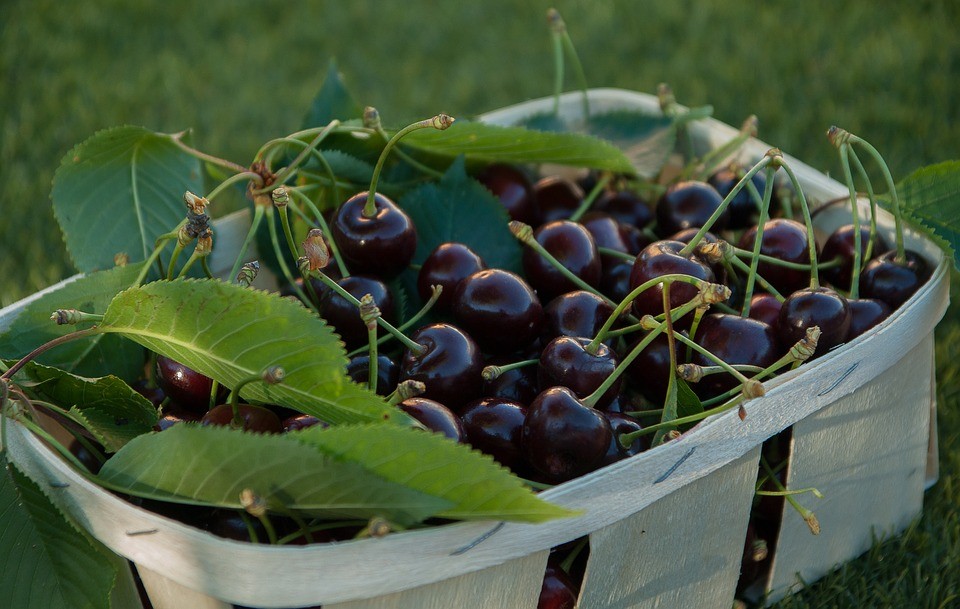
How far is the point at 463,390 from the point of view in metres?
1.11

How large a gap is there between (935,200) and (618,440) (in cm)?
57

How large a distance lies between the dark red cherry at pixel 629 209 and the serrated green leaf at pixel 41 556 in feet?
2.93

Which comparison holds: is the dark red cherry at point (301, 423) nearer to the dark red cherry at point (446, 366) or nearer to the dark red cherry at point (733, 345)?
the dark red cherry at point (446, 366)

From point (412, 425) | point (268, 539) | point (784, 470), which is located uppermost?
point (412, 425)

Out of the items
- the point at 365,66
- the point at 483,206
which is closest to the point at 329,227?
the point at 483,206

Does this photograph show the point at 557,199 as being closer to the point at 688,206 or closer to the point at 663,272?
the point at 688,206

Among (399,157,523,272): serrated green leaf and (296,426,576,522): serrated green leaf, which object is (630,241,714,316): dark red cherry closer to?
(399,157,523,272): serrated green leaf

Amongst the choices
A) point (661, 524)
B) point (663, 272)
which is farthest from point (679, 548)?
point (663, 272)

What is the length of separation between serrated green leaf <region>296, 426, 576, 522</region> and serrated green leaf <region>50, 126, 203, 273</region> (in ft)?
2.11

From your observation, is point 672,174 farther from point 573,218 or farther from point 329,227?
point 329,227

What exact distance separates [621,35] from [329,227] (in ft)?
5.93

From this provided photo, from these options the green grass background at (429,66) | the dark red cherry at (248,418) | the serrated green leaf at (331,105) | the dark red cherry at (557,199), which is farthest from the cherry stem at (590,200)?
the green grass background at (429,66)

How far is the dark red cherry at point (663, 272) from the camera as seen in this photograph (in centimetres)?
115

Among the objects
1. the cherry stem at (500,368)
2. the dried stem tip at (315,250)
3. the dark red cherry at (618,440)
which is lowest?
the dark red cherry at (618,440)
